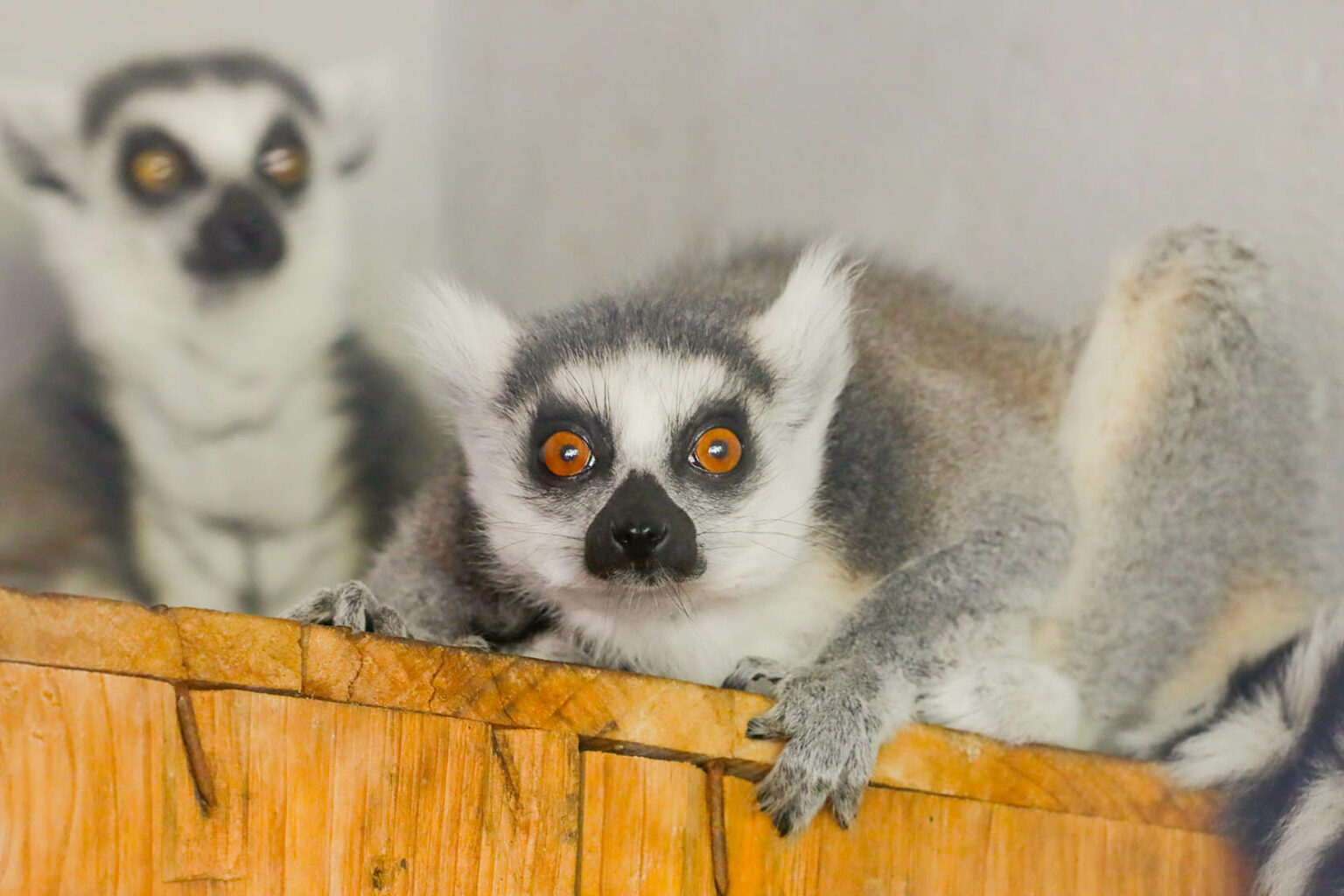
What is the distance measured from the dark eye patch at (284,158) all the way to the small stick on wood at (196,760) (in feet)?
6.14

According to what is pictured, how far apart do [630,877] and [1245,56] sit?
1.89 m

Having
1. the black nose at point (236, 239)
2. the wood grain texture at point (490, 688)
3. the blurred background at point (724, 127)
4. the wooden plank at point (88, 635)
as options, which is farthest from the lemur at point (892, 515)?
the black nose at point (236, 239)

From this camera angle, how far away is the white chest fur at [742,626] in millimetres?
2049

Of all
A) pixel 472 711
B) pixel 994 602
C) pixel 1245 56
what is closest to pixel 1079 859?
pixel 994 602

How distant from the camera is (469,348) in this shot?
2139 mm

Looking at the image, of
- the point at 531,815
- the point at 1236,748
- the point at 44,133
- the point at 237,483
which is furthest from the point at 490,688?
the point at 44,133

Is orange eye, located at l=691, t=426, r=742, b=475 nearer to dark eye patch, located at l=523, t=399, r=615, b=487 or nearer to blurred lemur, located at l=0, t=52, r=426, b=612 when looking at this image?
dark eye patch, located at l=523, t=399, r=615, b=487

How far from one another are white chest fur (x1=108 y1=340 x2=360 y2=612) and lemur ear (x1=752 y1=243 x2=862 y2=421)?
148cm

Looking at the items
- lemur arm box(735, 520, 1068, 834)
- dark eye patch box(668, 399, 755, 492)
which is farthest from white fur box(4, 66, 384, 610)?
lemur arm box(735, 520, 1068, 834)

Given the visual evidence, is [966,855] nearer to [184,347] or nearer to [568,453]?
[568,453]

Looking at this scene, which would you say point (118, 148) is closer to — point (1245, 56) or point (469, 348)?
point (469, 348)

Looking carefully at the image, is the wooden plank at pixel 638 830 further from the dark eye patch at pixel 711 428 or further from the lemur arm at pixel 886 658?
the dark eye patch at pixel 711 428

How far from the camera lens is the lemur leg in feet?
7.09

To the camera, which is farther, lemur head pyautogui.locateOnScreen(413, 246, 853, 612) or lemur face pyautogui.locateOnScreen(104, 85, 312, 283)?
lemur face pyautogui.locateOnScreen(104, 85, 312, 283)
